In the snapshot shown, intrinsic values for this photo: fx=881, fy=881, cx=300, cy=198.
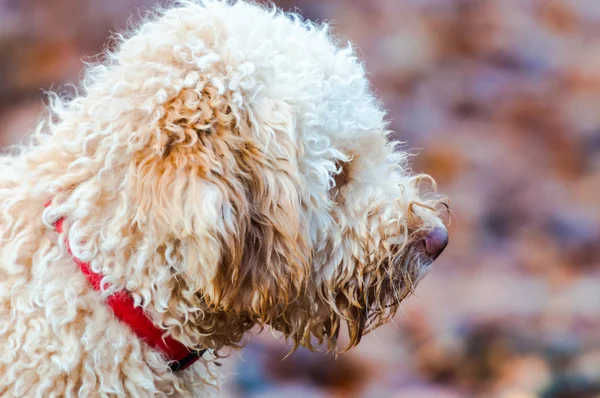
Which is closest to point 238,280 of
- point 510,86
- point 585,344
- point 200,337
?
point 200,337

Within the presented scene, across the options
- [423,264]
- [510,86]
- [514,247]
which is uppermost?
[510,86]

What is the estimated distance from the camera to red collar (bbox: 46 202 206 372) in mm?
2037

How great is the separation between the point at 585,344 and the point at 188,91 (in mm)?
3797

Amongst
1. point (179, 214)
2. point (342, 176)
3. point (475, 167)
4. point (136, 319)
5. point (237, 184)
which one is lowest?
point (136, 319)

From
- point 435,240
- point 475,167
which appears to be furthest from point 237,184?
point 475,167

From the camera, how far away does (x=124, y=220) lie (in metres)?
2.00

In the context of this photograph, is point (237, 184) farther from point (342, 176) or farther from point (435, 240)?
point (435, 240)

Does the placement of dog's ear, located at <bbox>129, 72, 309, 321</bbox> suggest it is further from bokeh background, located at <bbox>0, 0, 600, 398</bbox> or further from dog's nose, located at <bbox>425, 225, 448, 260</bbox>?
bokeh background, located at <bbox>0, 0, 600, 398</bbox>

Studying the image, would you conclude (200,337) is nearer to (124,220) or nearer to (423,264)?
(124,220)

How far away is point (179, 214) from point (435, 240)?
73 centimetres

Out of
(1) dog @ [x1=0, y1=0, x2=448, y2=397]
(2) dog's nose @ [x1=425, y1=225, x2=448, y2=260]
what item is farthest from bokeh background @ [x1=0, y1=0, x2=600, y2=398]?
(1) dog @ [x1=0, y1=0, x2=448, y2=397]

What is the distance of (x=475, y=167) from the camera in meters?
6.56

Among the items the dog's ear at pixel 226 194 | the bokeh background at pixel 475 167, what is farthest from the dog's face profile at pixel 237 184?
the bokeh background at pixel 475 167

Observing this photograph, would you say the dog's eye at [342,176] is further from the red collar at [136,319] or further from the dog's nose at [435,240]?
the red collar at [136,319]
